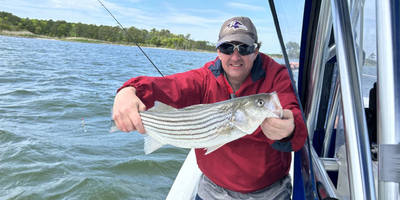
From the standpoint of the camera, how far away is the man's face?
258 centimetres

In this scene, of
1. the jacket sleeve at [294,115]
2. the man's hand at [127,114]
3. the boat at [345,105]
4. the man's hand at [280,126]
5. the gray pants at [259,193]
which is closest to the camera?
the boat at [345,105]

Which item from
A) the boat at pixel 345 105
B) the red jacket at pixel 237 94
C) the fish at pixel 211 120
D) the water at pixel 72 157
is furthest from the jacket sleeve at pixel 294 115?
the water at pixel 72 157

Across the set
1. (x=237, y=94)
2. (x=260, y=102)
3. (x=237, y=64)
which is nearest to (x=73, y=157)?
(x=237, y=94)

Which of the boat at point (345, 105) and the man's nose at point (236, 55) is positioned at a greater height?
the man's nose at point (236, 55)

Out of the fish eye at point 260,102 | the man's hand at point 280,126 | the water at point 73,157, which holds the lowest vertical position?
the water at point 73,157

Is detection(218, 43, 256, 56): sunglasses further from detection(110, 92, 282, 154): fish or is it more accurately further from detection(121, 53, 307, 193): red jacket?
detection(110, 92, 282, 154): fish

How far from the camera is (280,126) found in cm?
183

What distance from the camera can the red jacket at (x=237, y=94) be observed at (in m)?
2.43

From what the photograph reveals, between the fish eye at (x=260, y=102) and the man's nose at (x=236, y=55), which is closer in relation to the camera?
the fish eye at (x=260, y=102)

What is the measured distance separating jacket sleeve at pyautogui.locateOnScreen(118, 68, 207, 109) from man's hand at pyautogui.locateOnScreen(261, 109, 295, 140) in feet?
3.23

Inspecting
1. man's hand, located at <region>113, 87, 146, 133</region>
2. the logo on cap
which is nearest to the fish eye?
man's hand, located at <region>113, 87, 146, 133</region>

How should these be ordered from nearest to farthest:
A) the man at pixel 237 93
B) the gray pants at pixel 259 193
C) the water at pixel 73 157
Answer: the man at pixel 237 93
the gray pants at pixel 259 193
the water at pixel 73 157

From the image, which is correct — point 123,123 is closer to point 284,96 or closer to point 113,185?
point 284,96

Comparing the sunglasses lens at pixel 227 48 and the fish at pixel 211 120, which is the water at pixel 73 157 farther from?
the sunglasses lens at pixel 227 48
